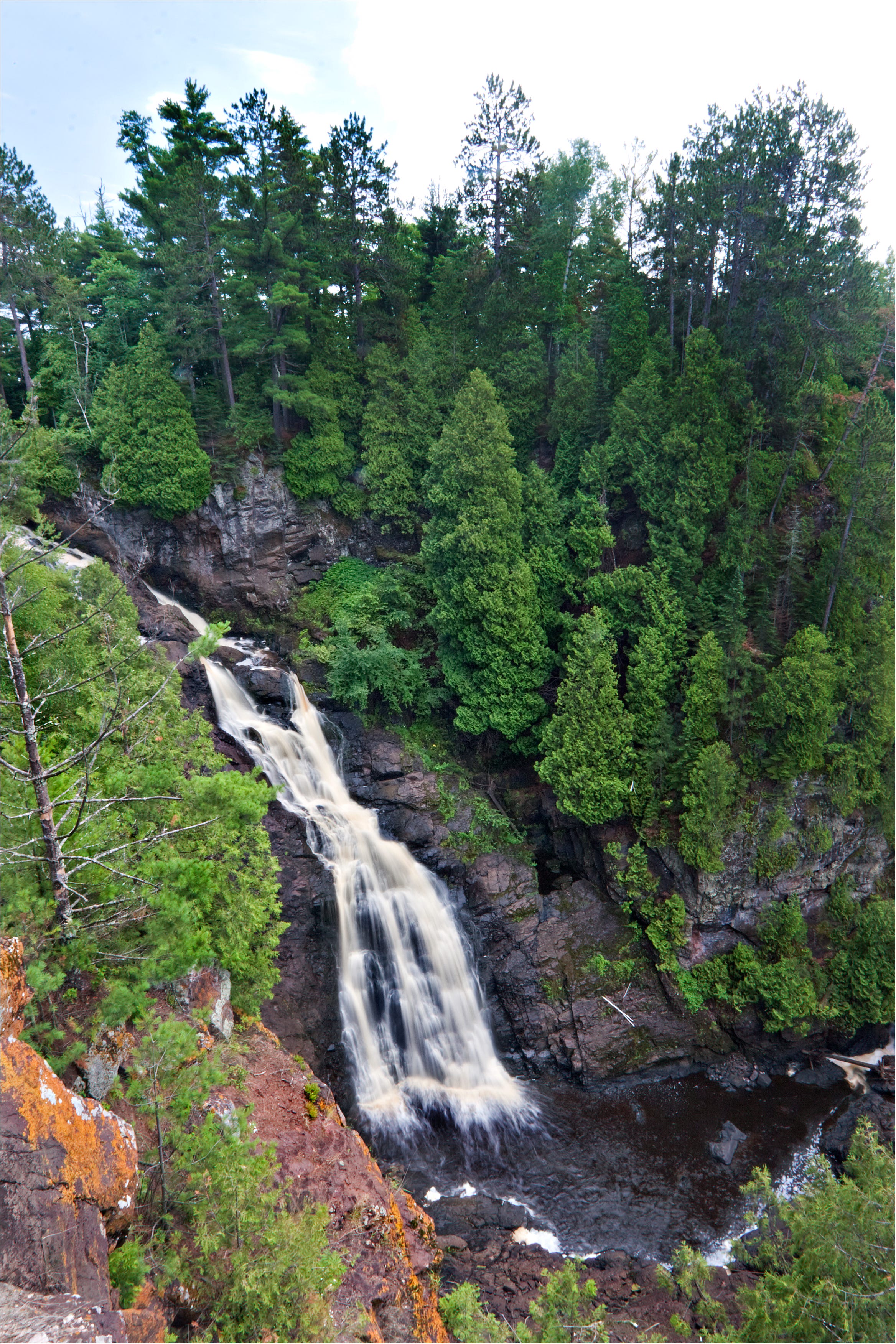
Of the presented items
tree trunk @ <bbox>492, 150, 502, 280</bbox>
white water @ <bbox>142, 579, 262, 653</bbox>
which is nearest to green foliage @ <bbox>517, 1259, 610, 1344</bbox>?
white water @ <bbox>142, 579, 262, 653</bbox>

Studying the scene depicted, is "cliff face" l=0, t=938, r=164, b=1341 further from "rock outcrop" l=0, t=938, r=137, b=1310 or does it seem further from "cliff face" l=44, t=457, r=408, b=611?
"cliff face" l=44, t=457, r=408, b=611

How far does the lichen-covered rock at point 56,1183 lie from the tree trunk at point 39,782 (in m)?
2.34

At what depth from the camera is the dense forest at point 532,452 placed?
70.4 feet

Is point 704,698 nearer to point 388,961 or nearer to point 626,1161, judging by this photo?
point 388,961

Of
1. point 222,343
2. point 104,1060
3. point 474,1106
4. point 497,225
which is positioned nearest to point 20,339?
point 222,343

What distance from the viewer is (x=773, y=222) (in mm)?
23500

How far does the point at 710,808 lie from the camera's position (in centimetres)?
2142

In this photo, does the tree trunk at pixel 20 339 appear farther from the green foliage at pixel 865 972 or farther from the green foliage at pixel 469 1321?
the green foliage at pixel 865 972

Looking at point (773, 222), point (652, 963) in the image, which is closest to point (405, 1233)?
point (652, 963)

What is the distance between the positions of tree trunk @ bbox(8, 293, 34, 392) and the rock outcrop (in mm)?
25322

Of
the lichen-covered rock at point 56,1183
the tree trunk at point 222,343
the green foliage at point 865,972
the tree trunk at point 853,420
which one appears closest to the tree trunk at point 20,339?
the tree trunk at point 222,343

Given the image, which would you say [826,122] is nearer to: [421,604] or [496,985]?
[421,604]

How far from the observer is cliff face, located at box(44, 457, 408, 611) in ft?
89.0

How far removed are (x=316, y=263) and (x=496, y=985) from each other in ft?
94.3
